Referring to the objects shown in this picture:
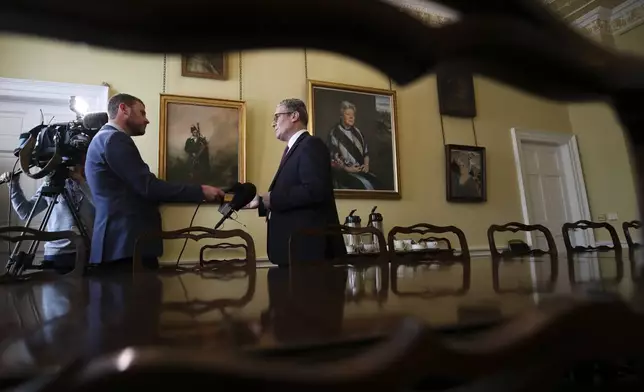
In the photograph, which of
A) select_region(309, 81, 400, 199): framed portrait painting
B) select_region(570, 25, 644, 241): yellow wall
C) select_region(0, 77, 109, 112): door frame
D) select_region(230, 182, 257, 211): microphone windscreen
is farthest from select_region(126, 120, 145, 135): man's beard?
select_region(570, 25, 644, 241): yellow wall

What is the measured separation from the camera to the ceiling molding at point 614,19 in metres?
4.52

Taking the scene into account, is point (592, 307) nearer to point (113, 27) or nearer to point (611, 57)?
point (611, 57)

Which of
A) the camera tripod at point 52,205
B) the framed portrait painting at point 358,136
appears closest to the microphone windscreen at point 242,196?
the camera tripod at point 52,205

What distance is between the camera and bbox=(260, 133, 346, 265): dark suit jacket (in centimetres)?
191

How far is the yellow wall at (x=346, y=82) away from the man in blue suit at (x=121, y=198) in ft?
3.55

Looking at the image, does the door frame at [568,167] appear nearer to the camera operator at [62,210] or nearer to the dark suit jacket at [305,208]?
the dark suit jacket at [305,208]

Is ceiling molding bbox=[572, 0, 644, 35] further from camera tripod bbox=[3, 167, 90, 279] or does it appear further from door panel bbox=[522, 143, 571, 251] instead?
camera tripod bbox=[3, 167, 90, 279]

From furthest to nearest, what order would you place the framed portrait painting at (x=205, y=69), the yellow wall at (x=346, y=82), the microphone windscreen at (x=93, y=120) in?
the framed portrait painting at (x=205, y=69)
the yellow wall at (x=346, y=82)
the microphone windscreen at (x=93, y=120)

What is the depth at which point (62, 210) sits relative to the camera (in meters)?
2.64

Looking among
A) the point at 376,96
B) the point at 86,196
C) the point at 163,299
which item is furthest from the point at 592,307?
the point at 376,96

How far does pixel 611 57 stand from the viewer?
0.26 m

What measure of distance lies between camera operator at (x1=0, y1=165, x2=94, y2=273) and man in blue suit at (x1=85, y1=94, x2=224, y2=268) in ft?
2.72

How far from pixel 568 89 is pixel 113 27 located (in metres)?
0.26

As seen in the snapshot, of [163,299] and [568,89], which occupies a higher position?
[568,89]
